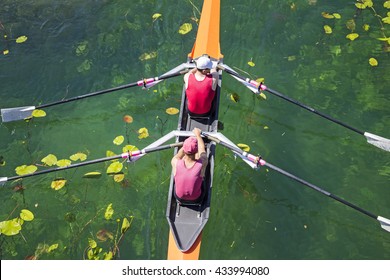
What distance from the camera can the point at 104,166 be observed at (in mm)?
7148

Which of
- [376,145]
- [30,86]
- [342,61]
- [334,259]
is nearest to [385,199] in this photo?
[376,145]

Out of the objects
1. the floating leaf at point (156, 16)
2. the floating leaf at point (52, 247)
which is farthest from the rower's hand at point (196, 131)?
the floating leaf at point (156, 16)

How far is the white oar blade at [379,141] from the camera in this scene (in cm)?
696

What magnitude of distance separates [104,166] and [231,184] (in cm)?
191

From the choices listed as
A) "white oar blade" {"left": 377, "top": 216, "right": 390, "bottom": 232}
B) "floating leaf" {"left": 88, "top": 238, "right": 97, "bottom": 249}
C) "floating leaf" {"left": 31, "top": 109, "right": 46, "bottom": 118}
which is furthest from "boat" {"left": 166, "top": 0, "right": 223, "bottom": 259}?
"floating leaf" {"left": 31, "top": 109, "right": 46, "bottom": 118}

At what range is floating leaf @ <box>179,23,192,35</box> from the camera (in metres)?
8.85

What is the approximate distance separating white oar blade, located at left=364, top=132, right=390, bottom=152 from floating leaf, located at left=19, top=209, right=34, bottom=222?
4892 millimetres

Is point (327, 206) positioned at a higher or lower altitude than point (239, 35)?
lower

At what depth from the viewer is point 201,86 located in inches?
259

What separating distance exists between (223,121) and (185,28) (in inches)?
91.2

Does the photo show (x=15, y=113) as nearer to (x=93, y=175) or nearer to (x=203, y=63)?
(x=93, y=175)

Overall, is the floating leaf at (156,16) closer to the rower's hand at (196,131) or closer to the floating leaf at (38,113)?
the floating leaf at (38,113)

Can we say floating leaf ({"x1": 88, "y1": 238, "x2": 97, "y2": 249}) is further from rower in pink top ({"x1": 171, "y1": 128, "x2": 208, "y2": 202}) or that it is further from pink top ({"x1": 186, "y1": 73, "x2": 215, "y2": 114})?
pink top ({"x1": 186, "y1": 73, "x2": 215, "y2": 114})
